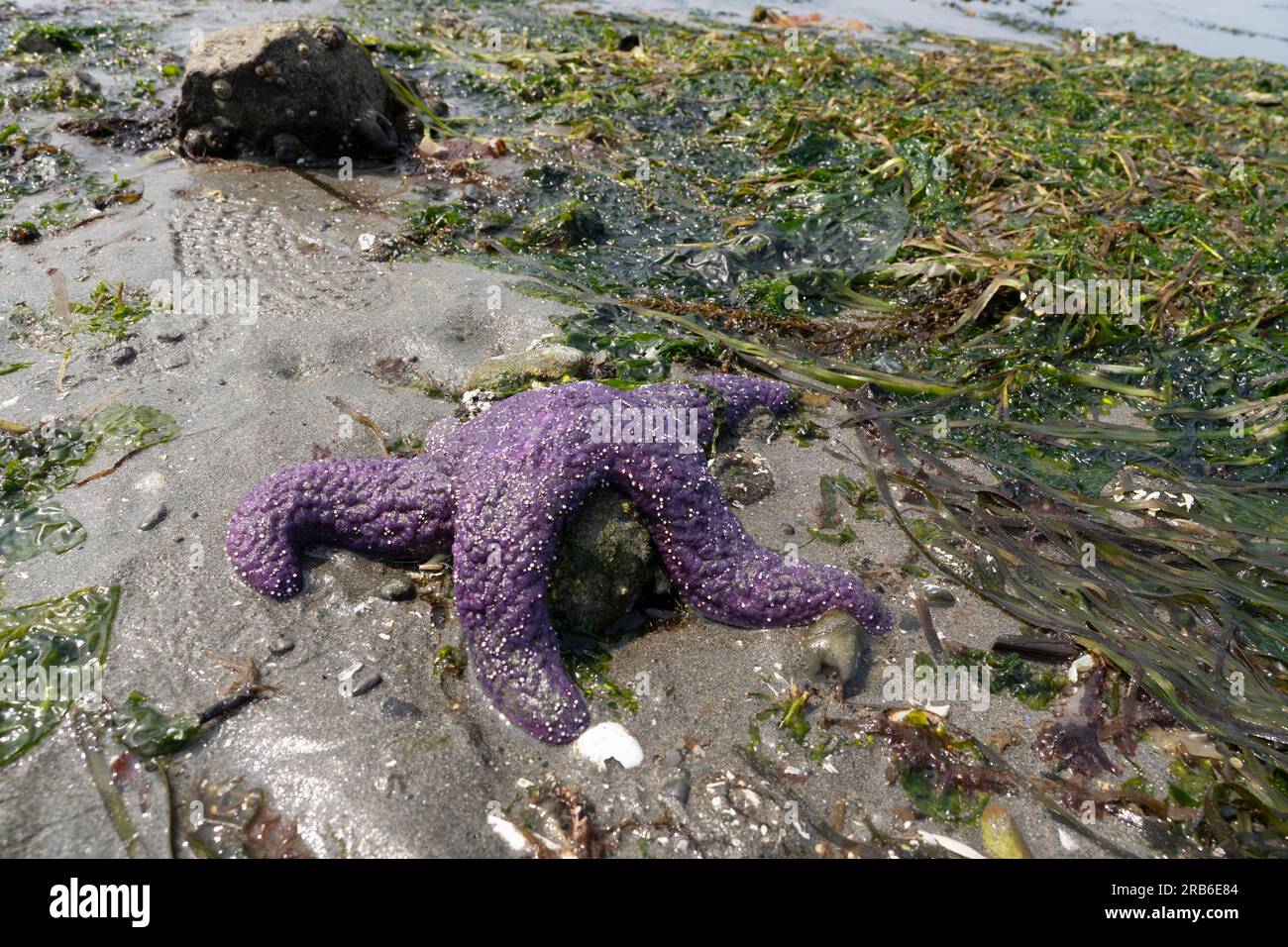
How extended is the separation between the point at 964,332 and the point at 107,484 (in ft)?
16.5

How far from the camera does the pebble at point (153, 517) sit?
368cm

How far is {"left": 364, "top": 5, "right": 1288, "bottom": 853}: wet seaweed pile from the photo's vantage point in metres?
3.90

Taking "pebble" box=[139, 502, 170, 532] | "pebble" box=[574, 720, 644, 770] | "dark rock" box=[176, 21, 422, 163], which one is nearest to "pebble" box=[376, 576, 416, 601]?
"pebble" box=[574, 720, 644, 770]

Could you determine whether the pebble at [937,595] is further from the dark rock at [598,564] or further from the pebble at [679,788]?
the pebble at [679,788]

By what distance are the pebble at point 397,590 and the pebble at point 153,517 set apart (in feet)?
3.57

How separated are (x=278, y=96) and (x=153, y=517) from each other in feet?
15.3

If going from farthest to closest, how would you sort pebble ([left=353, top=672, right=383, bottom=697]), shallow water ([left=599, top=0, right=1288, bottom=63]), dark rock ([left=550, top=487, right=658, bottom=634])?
1. shallow water ([left=599, top=0, right=1288, bottom=63])
2. dark rock ([left=550, top=487, right=658, bottom=634])
3. pebble ([left=353, top=672, right=383, bottom=697])

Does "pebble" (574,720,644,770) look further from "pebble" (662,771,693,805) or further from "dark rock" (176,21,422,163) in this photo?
"dark rock" (176,21,422,163)

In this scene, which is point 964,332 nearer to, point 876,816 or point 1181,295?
point 1181,295

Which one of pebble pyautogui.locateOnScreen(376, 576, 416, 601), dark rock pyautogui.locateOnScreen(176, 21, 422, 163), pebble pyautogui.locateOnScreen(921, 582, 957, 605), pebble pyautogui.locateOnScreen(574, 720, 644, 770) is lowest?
pebble pyautogui.locateOnScreen(574, 720, 644, 770)

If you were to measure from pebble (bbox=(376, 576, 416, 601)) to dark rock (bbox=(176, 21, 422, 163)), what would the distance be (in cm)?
504

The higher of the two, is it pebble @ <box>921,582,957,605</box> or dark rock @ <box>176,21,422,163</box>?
dark rock @ <box>176,21,422,163</box>
